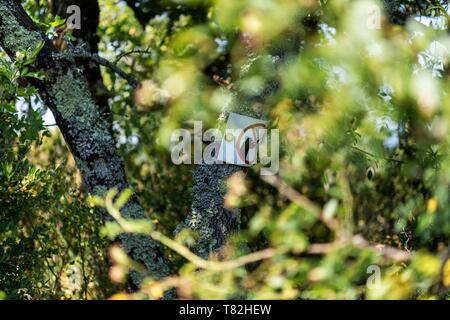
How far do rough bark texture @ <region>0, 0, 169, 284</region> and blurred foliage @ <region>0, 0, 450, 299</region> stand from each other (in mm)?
160

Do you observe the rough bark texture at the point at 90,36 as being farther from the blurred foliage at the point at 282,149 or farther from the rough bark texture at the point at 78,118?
the rough bark texture at the point at 78,118

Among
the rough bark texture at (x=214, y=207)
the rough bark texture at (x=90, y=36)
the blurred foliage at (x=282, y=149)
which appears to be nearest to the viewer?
the blurred foliage at (x=282, y=149)

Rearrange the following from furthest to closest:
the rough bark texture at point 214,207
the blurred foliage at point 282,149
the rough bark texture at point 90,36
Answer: the rough bark texture at point 90,36 < the rough bark texture at point 214,207 < the blurred foliage at point 282,149

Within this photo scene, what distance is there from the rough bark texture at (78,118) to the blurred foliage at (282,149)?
16cm

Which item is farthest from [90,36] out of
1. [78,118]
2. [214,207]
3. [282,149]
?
[214,207]

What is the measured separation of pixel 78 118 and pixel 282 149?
1.45 m

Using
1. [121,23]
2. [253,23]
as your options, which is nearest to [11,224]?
[253,23]

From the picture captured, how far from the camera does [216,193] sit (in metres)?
3.36

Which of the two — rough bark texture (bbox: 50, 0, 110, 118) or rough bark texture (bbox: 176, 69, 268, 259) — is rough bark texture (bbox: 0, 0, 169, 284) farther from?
rough bark texture (bbox: 50, 0, 110, 118)

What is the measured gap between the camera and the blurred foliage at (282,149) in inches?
62.6

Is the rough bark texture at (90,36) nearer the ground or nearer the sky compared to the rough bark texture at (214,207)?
nearer the sky

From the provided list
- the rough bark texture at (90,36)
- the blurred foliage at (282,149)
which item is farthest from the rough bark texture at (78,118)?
the rough bark texture at (90,36)

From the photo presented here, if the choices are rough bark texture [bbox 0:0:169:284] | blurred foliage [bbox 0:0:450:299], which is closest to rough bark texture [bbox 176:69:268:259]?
blurred foliage [bbox 0:0:450:299]

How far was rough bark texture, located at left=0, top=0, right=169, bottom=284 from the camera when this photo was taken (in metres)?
3.31
